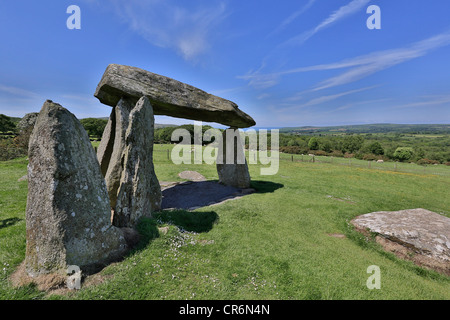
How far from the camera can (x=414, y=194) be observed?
607 inches

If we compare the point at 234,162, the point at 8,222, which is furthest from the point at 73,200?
the point at 234,162

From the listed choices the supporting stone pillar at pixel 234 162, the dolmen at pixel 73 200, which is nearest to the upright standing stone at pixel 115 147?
the dolmen at pixel 73 200

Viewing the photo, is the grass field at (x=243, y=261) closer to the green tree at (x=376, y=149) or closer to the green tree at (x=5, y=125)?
the green tree at (x=5, y=125)

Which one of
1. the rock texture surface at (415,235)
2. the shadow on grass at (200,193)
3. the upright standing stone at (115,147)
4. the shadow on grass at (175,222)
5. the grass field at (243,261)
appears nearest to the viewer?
the grass field at (243,261)

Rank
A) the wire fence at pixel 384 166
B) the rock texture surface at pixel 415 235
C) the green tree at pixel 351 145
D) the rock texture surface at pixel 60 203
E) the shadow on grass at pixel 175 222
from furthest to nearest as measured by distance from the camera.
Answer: the green tree at pixel 351 145, the wire fence at pixel 384 166, the rock texture surface at pixel 415 235, the shadow on grass at pixel 175 222, the rock texture surface at pixel 60 203

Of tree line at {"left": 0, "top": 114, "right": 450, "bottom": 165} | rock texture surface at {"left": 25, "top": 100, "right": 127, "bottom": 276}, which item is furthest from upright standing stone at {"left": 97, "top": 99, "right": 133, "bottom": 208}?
tree line at {"left": 0, "top": 114, "right": 450, "bottom": 165}

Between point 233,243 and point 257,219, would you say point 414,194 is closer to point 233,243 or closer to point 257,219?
point 257,219

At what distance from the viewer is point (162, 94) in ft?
28.1

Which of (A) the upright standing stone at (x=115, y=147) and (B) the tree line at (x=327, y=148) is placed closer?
(A) the upright standing stone at (x=115, y=147)

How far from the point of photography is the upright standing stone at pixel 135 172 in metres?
6.39

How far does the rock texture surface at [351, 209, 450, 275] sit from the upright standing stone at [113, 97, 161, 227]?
8.78 meters

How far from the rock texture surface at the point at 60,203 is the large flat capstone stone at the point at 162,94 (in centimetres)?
370

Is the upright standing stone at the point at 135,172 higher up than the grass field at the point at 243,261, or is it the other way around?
the upright standing stone at the point at 135,172
